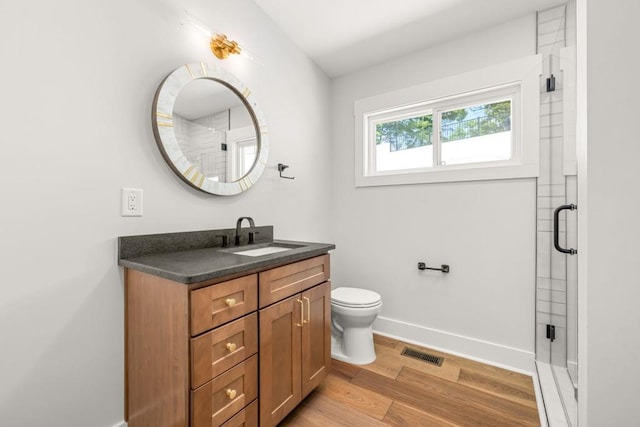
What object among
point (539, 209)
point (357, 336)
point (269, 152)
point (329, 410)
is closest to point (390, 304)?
point (357, 336)

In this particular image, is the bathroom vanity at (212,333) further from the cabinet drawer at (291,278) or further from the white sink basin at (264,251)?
the white sink basin at (264,251)

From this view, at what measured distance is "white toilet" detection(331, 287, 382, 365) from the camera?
188cm

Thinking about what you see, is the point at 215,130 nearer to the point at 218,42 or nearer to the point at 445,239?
the point at 218,42

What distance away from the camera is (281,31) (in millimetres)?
2105

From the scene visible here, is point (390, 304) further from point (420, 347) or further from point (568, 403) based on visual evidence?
point (568, 403)

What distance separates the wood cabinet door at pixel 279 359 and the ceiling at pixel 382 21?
1967 millimetres

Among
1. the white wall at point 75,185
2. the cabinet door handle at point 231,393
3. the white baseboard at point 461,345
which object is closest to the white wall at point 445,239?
the white baseboard at point 461,345

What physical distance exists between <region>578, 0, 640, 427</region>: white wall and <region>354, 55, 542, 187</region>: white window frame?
121 cm

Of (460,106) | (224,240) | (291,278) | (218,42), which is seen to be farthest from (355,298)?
(218,42)

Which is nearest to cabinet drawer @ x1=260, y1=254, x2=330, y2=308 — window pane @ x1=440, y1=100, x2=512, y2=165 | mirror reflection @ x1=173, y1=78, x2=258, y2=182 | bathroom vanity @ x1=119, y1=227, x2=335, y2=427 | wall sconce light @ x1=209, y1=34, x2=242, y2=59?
bathroom vanity @ x1=119, y1=227, x2=335, y2=427

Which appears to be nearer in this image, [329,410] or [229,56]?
[329,410]

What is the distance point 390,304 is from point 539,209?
135 cm

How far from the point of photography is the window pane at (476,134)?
2.04 metres

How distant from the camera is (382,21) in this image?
196cm
